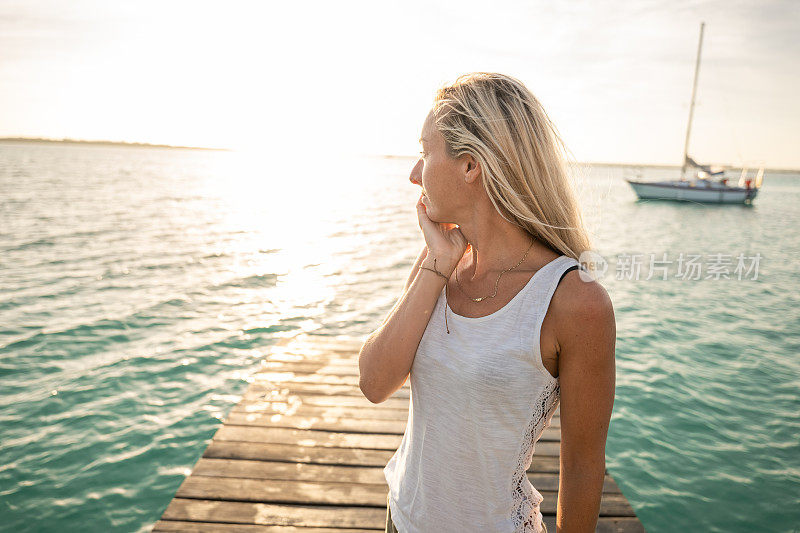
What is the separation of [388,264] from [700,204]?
4053 centimetres

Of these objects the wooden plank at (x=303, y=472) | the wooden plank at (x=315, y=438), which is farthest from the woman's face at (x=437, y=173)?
the wooden plank at (x=315, y=438)

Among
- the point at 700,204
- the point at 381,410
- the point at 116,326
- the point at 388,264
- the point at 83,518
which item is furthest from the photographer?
the point at 700,204

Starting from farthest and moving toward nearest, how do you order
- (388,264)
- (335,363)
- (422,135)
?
1. (388,264)
2. (335,363)
3. (422,135)

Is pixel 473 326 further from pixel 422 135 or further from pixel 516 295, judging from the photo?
pixel 422 135

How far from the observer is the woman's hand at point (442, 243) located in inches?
61.0

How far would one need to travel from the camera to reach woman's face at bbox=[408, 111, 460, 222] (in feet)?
4.85

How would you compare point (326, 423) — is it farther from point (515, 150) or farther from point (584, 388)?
point (515, 150)

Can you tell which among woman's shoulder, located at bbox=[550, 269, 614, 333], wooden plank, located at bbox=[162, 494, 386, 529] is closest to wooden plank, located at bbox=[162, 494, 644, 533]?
wooden plank, located at bbox=[162, 494, 386, 529]

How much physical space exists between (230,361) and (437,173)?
7.87m

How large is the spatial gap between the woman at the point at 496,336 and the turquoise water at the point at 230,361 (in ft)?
0.95

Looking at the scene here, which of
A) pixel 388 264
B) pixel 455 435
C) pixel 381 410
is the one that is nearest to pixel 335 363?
pixel 381 410

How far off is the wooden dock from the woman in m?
1.89

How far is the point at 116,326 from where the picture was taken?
9578 mm

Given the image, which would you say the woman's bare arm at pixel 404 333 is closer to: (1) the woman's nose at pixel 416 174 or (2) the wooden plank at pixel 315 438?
(1) the woman's nose at pixel 416 174
